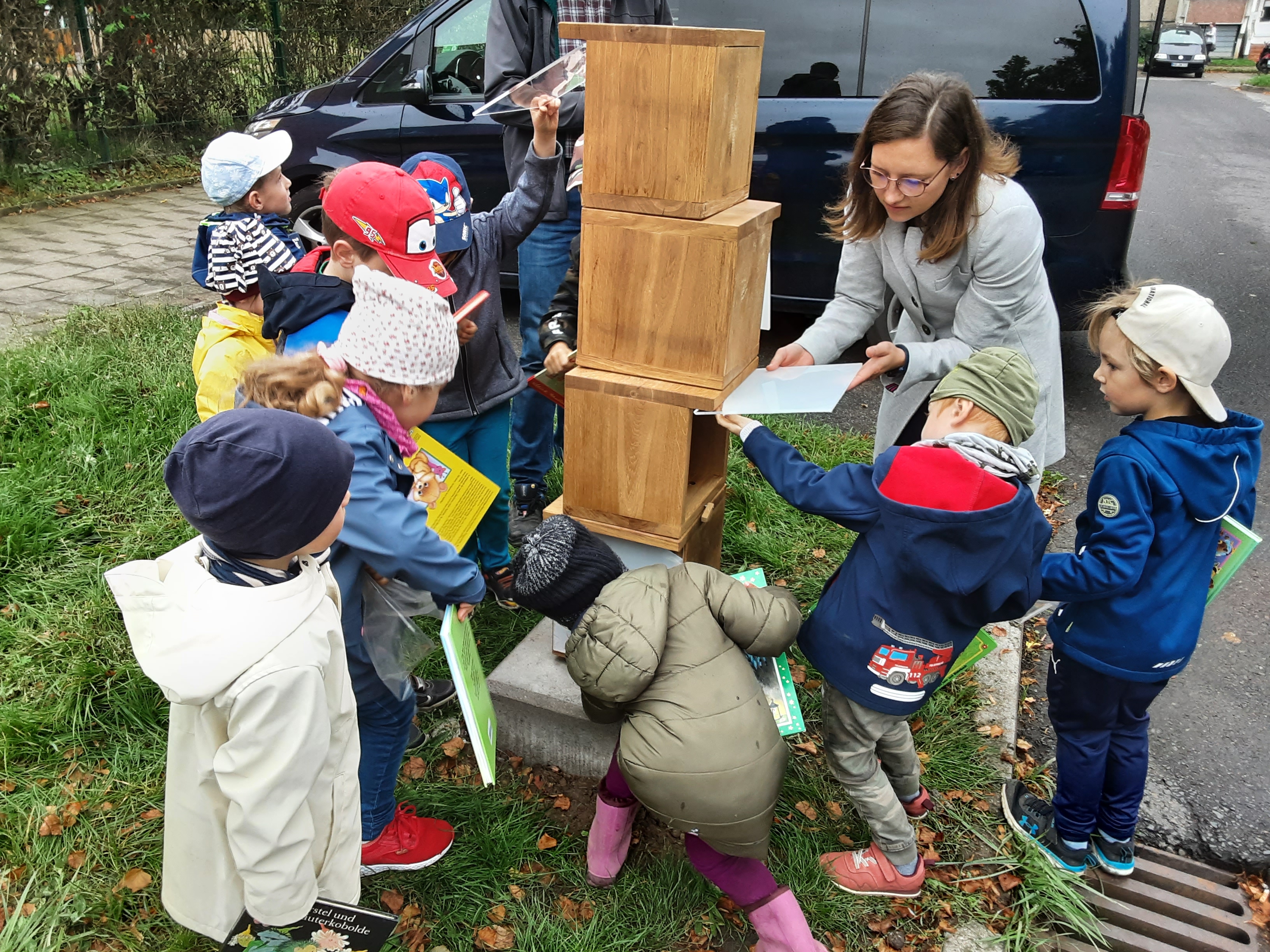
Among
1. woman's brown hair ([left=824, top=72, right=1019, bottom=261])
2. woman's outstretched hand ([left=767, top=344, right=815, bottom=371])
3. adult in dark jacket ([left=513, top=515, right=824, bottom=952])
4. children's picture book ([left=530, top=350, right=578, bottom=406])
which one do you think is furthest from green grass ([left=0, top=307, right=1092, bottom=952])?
woman's brown hair ([left=824, top=72, right=1019, bottom=261])

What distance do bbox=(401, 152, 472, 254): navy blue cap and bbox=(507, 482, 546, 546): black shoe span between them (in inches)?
48.9

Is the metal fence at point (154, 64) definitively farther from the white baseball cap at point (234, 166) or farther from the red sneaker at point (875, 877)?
the red sneaker at point (875, 877)

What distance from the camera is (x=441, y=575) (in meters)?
1.88

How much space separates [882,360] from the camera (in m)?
2.28

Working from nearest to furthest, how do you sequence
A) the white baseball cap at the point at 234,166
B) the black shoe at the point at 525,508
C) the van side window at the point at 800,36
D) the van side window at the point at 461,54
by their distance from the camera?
the white baseball cap at the point at 234,166 < the black shoe at the point at 525,508 < the van side window at the point at 800,36 < the van side window at the point at 461,54

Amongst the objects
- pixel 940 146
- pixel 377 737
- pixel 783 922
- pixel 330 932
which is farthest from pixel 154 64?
pixel 783 922

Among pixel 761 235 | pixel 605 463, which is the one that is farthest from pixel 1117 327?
pixel 605 463

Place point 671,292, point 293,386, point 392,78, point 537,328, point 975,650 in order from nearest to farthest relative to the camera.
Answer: point 293,386 → point 671,292 → point 975,650 → point 537,328 → point 392,78

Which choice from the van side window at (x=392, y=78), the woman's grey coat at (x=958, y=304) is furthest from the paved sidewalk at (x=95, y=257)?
the woman's grey coat at (x=958, y=304)

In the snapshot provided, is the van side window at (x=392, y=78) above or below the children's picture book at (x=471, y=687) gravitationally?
above

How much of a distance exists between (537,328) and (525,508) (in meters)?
0.71

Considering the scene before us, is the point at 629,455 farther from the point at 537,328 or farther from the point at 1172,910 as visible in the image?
the point at 1172,910

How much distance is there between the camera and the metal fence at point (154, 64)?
7.98 meters

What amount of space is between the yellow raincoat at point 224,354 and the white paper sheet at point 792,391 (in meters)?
1.41
